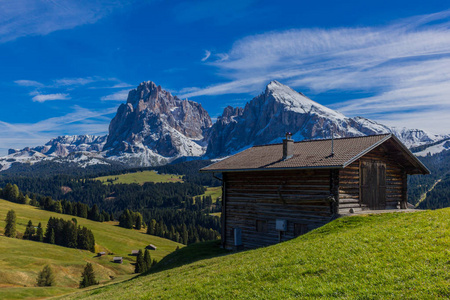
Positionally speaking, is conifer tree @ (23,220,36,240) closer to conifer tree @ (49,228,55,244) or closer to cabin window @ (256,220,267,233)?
conifer tree @ (49,228,55,244)

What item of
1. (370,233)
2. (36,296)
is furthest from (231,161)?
(36,296)

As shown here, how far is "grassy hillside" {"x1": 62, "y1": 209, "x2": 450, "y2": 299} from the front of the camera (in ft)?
33.1

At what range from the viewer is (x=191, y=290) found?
46.5ft

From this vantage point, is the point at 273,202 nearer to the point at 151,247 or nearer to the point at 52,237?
the point at 151,247

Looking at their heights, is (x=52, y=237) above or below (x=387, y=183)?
below

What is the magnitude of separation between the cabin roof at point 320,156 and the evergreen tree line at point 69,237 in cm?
13268

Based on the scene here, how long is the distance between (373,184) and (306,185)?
23.7 ft

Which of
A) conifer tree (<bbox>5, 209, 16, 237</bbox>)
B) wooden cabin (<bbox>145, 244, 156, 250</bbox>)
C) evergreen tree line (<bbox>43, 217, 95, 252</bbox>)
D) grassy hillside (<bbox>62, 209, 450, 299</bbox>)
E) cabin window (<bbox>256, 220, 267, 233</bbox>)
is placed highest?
grassy hillside (<bbox>62, 209, 450, 299</bbox>)

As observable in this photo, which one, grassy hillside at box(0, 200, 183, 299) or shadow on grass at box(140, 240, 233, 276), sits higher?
shadow on grass at box(140, 240, 233, 276)

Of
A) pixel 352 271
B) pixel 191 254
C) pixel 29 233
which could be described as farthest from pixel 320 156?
pixel 29 233

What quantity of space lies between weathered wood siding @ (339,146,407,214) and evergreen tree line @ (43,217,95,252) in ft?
468

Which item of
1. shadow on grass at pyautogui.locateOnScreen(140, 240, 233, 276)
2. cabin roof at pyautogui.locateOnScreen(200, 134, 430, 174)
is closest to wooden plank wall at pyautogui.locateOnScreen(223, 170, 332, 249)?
cabin roof at pyautogui.locateOnScreen(200, 134, 430, 174)

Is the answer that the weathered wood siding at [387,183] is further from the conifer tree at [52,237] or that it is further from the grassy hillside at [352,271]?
the conifer tree at [52,237]

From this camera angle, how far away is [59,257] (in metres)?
115
